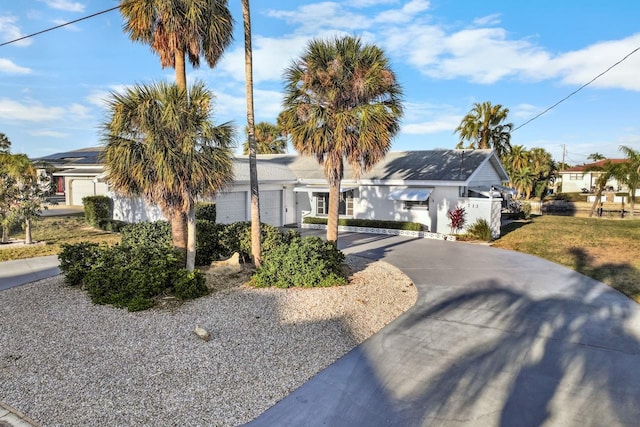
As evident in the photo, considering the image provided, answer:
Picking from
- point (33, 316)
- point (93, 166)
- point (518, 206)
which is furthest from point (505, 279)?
point (93, 166)

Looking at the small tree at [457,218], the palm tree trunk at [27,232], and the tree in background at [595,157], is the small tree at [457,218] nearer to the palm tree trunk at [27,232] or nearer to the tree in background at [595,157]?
the palm tree trunk at [27,232]

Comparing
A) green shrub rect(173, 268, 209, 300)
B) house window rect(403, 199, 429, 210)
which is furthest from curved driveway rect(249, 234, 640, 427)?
house window rect(403, 199, 429, 210)

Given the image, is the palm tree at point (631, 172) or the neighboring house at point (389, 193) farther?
the palm tree at point (631, 172)

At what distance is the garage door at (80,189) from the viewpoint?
93.9 ft

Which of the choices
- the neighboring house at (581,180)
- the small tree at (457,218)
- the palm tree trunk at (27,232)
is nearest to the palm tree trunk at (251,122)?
the palm tree trunk at (27,232)

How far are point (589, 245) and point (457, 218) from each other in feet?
17.6

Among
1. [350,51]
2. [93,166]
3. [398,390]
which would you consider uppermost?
[350,51]

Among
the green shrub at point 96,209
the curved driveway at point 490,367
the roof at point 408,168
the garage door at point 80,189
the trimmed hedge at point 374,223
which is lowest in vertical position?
the curved driveway at point 490,367

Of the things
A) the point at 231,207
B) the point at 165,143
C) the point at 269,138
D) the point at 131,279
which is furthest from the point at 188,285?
the point at 269,138

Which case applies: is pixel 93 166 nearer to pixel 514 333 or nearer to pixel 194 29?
pixel 194 29

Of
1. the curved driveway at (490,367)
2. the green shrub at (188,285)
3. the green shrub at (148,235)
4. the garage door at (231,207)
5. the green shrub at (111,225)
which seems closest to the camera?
the curved driveway at (490,367)

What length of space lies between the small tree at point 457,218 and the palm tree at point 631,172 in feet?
52.4

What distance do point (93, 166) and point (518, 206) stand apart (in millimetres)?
31538

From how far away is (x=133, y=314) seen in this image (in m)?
7.73
